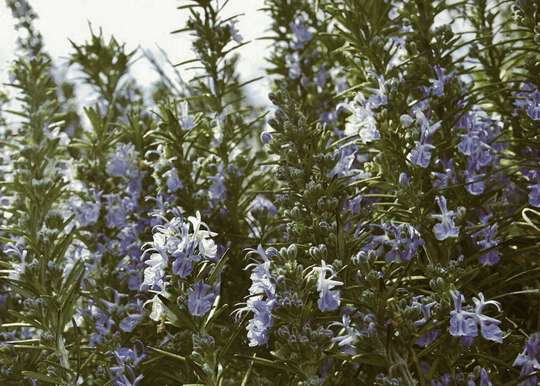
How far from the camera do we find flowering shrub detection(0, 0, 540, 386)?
1269 millimetres

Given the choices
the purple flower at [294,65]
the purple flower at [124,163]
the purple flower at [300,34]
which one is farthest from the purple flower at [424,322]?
the purple flower at [300,34]

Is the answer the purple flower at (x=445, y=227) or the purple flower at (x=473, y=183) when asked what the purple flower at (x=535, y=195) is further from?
the purple flower at (x=445, y=227)

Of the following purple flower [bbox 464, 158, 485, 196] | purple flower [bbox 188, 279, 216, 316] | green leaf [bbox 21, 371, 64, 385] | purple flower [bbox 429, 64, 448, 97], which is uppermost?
purple flower [bbox 429, 64, 448, 97]

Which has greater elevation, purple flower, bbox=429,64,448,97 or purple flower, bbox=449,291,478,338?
purple flower, bbox=429,64,448,97

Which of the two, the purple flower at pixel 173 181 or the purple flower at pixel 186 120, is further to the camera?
the purple flower at pixel 186 120

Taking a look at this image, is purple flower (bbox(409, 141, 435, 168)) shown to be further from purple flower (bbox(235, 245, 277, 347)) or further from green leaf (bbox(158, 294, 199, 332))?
green leaf (bbox(158, 294, 199, 332))

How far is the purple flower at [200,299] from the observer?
130 centimetres

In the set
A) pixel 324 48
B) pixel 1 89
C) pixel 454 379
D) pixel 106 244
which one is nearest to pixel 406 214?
pixel 454 379

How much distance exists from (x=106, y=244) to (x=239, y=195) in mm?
570

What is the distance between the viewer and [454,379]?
1265mm

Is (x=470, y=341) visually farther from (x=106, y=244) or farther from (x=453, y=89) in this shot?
(x=106, y=244)

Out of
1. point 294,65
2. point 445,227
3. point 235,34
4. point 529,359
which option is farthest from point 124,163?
point 529,359

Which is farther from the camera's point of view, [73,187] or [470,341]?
[73,187]

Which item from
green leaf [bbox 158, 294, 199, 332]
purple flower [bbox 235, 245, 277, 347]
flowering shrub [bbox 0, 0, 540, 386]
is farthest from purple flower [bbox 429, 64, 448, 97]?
green leaf [bbox 158, 294, 199, 332]
